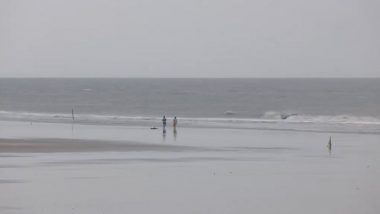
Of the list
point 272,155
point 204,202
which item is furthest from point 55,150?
point 204,202

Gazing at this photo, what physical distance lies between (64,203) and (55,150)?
14.5 m

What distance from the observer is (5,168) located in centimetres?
2636

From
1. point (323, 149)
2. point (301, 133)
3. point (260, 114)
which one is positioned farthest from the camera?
point (260, 114)

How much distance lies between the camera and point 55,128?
165ft

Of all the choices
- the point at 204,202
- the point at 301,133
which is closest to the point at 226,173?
the point at 204,202

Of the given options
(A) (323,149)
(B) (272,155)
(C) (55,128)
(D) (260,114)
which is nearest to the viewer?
(B) (272,155)

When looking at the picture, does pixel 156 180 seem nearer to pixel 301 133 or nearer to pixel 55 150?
pixel 55 150

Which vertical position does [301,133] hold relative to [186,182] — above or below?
above

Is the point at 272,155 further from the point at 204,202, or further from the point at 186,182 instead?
the point at 204,202

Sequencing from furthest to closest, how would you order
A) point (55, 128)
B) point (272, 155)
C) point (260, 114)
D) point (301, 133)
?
1. point (260, 114)
2. point (55, 128)
3. point (301, 133)
4. point (272, 155)

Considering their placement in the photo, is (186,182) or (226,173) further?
(226,173)

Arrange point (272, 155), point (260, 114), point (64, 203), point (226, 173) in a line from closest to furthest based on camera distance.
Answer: point (64, 203) < point (226, 173) < point (272, 155) < point (260, 114)

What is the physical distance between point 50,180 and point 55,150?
10623 millimetres

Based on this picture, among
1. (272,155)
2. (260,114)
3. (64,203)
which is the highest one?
(260,114)
